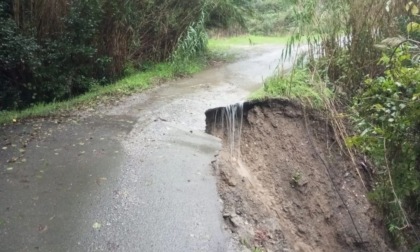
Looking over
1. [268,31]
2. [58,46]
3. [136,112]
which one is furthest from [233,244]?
[268,31]

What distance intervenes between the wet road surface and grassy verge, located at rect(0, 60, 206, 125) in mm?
480

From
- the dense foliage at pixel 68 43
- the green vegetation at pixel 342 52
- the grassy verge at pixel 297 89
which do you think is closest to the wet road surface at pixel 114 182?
the grassy verge at pixel 297 89

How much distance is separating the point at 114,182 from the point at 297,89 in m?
3.63

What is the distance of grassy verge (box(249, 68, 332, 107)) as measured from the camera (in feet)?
22.7

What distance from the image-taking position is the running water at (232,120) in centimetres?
646

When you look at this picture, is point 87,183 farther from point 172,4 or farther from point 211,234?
point 172,4

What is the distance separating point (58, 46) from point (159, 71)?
9.16ft

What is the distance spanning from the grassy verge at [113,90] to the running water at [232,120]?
2.33 metres

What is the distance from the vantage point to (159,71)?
1002 centimetres

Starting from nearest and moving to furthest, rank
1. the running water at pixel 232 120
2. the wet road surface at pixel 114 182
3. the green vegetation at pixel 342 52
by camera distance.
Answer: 1. the wet road surface at pixel 114 182
2. the running water at pixel 232 120
3. the green vegetation at pixel 342 52

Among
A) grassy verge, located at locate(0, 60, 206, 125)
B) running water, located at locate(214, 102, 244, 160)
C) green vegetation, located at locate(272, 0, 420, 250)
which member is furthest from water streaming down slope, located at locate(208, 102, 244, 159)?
grassy verge, located at locate(0, 60, 206, 125)

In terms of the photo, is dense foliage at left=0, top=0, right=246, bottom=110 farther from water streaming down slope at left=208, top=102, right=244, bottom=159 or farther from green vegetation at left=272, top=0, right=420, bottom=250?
green vegetation at left=272, top=0, right=420, bottom=250

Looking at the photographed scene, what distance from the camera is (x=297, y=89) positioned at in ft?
23.1

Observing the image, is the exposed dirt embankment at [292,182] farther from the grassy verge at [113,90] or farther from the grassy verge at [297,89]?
the grassy verge at [113,90]
